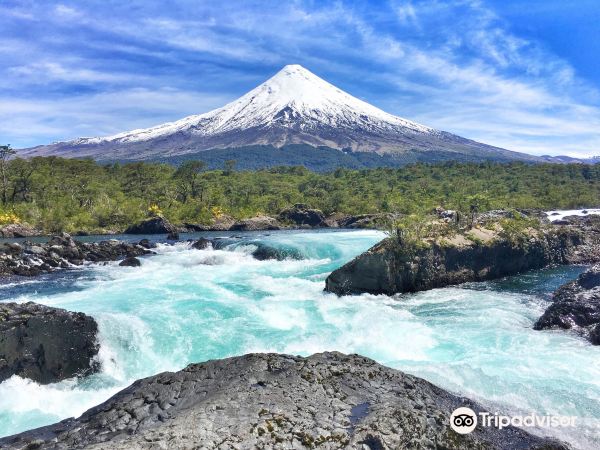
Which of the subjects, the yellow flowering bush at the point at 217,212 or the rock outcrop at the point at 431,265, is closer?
the rock outcrop at the point at 431,265

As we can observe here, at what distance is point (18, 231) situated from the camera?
4134 centimetres

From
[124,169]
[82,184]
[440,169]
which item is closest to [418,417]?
[82,184]

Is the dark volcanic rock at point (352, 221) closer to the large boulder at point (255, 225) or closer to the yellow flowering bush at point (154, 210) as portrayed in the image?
the large boulder at point (255, 225)

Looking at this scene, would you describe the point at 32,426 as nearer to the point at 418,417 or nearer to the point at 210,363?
the point at 210,363

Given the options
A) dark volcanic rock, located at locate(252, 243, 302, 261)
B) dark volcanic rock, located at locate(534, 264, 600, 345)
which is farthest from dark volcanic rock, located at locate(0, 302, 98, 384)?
dark volcanic rock, located at locate(252, 243, 302, 261)

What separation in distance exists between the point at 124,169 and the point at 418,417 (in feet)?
221

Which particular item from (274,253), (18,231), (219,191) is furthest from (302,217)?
(18,231)

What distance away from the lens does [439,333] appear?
454 inches

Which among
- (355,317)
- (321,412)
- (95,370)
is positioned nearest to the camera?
(321,412)

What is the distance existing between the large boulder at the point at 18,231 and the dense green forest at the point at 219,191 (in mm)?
1047

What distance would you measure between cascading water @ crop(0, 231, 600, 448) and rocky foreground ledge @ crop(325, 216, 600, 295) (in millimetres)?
647

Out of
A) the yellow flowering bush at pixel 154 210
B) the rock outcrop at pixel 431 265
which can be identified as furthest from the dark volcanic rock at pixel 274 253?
the yellow flowering bush at pixel 154 210

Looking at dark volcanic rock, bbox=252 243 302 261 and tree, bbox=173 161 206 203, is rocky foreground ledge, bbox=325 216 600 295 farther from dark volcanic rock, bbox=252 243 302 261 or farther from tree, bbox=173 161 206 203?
tree, bbox=173 161 206 203

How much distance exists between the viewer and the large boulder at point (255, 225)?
5084cm
